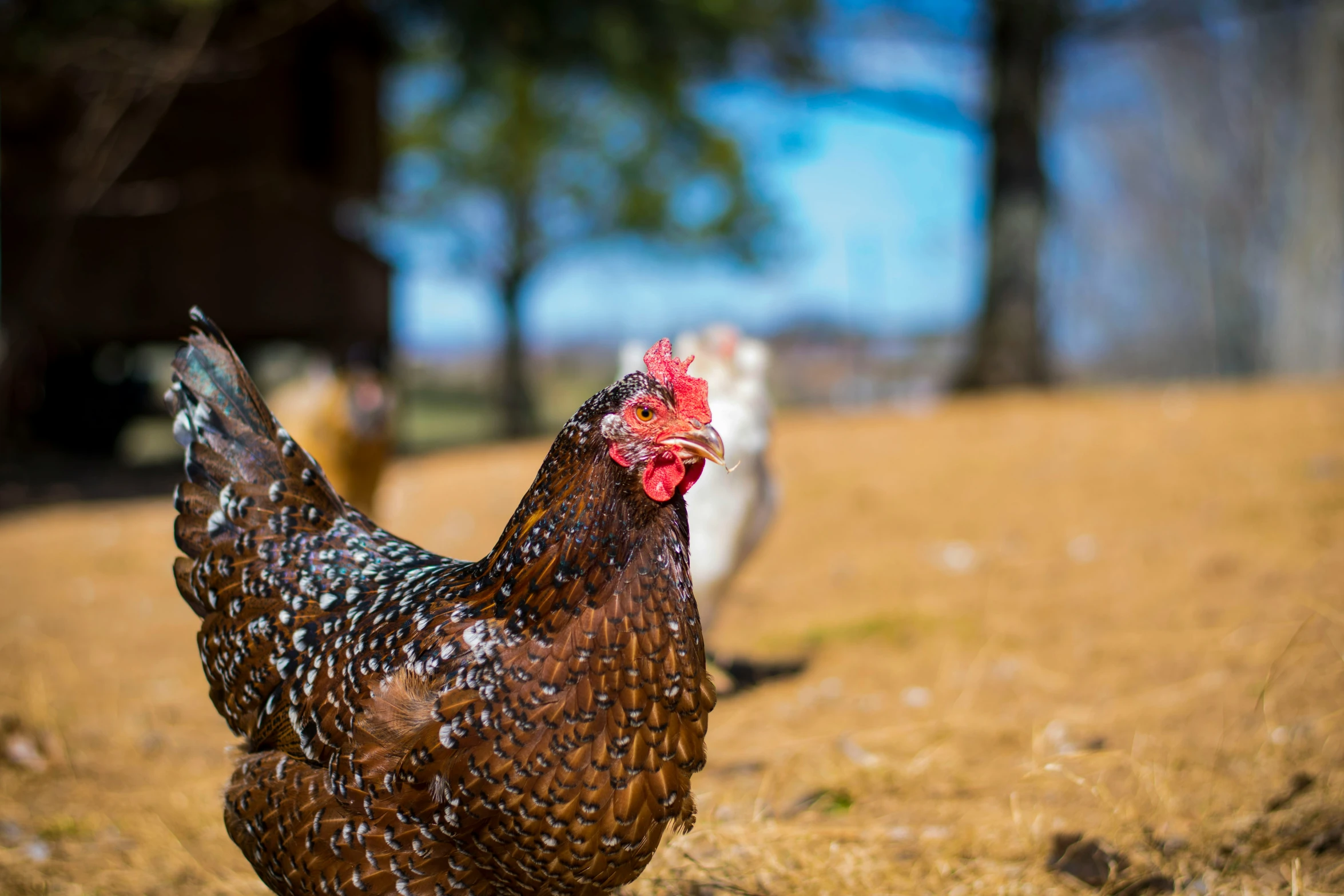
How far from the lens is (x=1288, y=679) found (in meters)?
3.64

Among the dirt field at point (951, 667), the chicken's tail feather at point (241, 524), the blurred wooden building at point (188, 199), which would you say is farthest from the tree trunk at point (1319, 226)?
the chicken's tail feather at point (241, 524)

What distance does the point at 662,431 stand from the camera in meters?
1.80

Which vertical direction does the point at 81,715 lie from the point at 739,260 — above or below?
below

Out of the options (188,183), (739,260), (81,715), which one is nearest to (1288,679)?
(81,715)

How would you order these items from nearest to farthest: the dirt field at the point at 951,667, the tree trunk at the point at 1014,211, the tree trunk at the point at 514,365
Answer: the dirt field at the point at 951,667 < the tree trunk at the point at 1014,211 < the tree trunk at the point at 514,365

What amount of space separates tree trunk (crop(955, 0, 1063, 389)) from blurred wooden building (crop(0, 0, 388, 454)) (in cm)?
660

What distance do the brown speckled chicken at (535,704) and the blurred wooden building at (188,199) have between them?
8859mm

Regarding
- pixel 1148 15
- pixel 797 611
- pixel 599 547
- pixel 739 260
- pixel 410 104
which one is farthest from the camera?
pixel 739 260

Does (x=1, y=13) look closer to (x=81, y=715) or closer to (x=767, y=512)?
(x=81, y=715)

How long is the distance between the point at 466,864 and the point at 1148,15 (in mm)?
9961

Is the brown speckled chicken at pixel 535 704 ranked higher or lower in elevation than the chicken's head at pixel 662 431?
lower

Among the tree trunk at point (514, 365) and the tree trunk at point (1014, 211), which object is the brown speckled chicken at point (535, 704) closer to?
the tree trunk at point (1014, 211)

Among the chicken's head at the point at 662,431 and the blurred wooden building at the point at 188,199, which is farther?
the blurred wooden building at the point at 188,199

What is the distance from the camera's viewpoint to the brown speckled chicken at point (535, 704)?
5.82 feet
